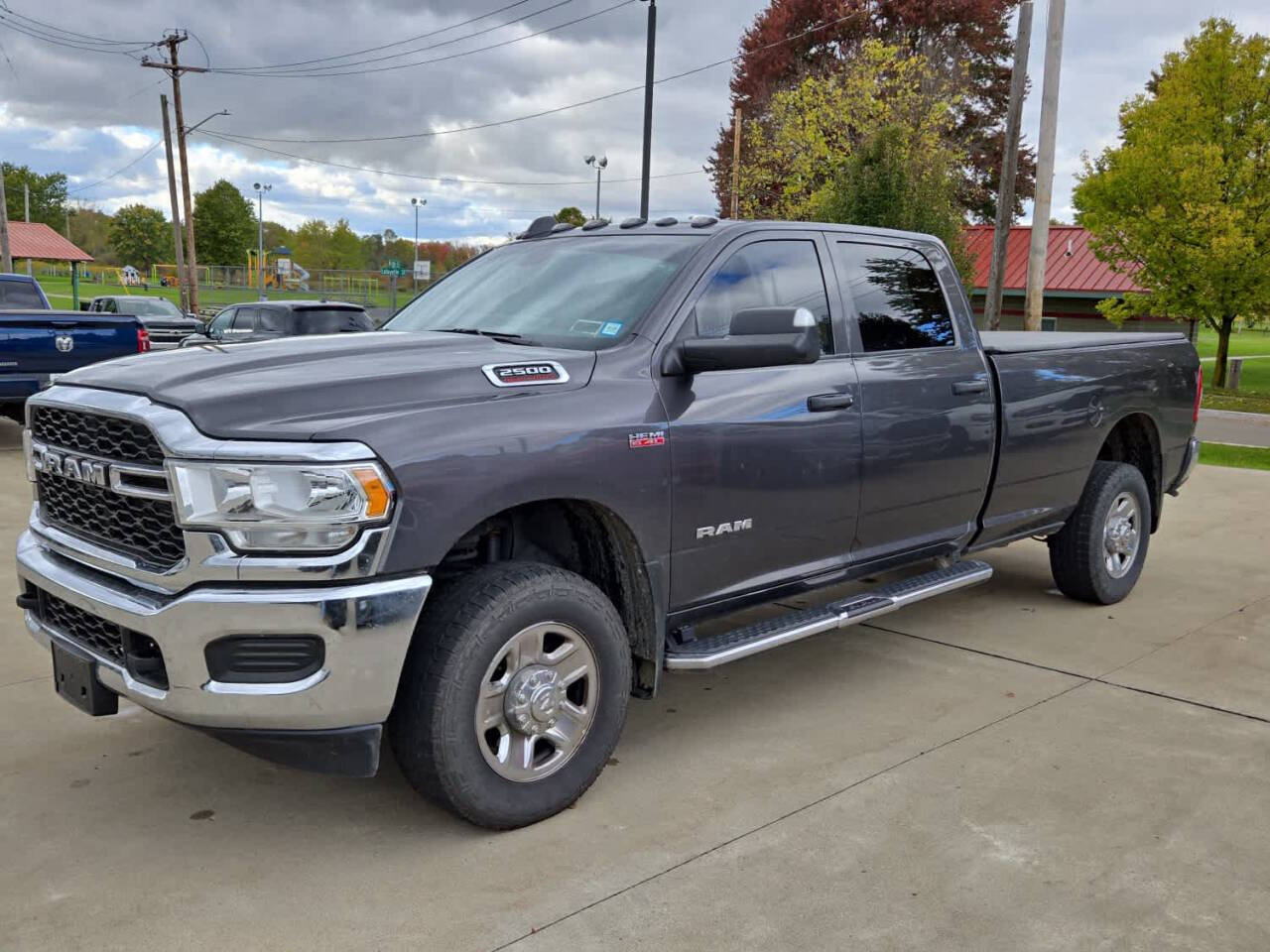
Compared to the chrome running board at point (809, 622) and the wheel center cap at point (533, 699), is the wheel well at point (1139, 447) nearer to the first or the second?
the chrome running board at point (809, 622)

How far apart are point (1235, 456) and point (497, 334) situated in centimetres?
1164

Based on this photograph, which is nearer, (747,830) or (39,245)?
(747,830)

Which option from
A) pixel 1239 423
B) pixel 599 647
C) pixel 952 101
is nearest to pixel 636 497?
pixel 599 647

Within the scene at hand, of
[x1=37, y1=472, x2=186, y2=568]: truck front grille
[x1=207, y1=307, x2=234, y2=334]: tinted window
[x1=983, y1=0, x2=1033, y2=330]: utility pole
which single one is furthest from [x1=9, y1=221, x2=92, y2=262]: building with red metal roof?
[x1=37, y1=472, x2=186, y2=568]: truck front grille

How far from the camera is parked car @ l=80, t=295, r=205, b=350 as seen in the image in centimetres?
2331

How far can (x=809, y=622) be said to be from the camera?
14.2 ft

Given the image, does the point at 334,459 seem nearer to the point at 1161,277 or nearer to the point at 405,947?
the point at 405,947

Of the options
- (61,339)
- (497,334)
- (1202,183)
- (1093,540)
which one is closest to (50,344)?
(61,339)

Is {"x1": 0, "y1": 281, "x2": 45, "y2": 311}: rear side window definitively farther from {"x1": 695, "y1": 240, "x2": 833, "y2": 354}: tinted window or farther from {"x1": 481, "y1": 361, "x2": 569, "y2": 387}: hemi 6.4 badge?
{"x1": 481, "y1": 361, "x2": 569, "y2": 387}: hemi 6.4 badge

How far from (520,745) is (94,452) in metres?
1.56

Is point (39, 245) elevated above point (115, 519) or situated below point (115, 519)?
above

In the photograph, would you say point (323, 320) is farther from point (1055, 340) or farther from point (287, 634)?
point (287, 634)

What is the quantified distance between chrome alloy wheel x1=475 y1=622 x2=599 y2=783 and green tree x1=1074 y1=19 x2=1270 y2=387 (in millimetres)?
23307

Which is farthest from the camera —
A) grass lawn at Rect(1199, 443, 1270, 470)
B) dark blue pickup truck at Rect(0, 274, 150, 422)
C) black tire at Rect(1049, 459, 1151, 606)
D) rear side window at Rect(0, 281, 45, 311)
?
rear side window at Rect(0, 281, 45, 311)
